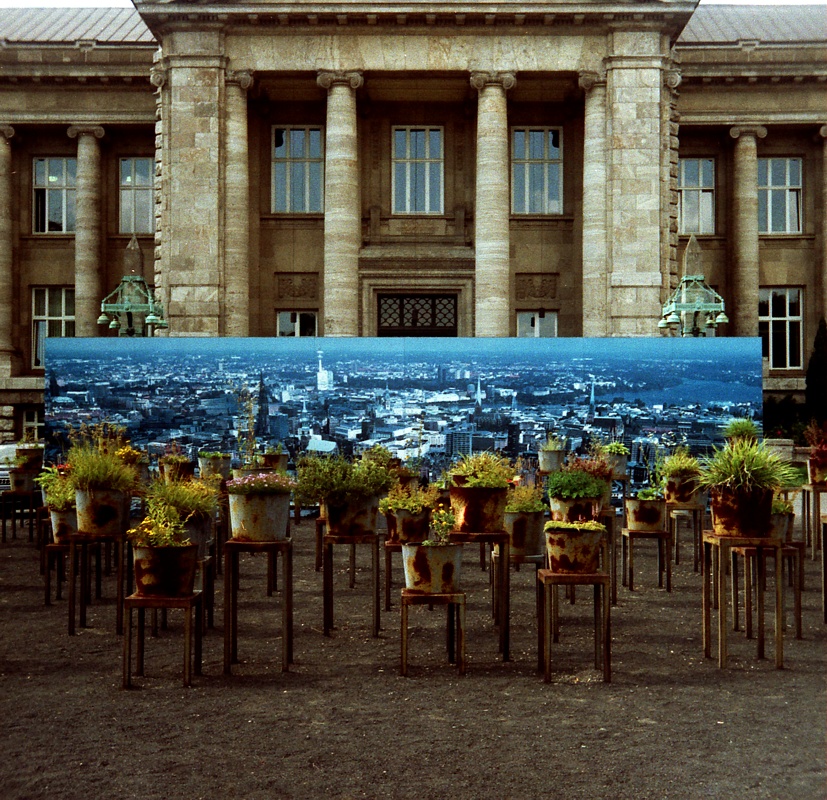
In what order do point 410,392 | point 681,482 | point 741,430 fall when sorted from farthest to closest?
point 410,392 → point 741,430 → point 681,482

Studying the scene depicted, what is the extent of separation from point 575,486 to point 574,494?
93 mm

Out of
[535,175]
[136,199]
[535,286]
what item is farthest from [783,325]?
[136,199]

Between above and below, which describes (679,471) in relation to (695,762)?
above

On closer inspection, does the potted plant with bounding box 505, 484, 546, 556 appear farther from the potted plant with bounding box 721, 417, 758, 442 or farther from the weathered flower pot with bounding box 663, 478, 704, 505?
the potted plant with bounding box 721, 417, 758, 442

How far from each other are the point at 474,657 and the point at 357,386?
1349 centimetres

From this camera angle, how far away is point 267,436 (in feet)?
81.6

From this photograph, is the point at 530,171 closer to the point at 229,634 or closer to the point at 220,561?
the point at 220,561

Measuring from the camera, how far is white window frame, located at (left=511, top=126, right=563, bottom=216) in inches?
1430

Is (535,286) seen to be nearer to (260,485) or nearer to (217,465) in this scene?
(217,465)

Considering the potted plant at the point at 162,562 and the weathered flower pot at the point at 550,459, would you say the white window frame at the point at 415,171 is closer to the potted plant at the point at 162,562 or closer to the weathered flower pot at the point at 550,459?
the weathered flower pot at the point at 550,459

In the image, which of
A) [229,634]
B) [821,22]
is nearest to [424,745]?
[229,634]

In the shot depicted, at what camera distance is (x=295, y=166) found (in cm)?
3644

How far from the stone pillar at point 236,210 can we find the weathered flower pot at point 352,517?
20528 mm

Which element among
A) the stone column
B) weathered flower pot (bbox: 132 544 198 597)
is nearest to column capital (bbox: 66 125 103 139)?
the stone column
